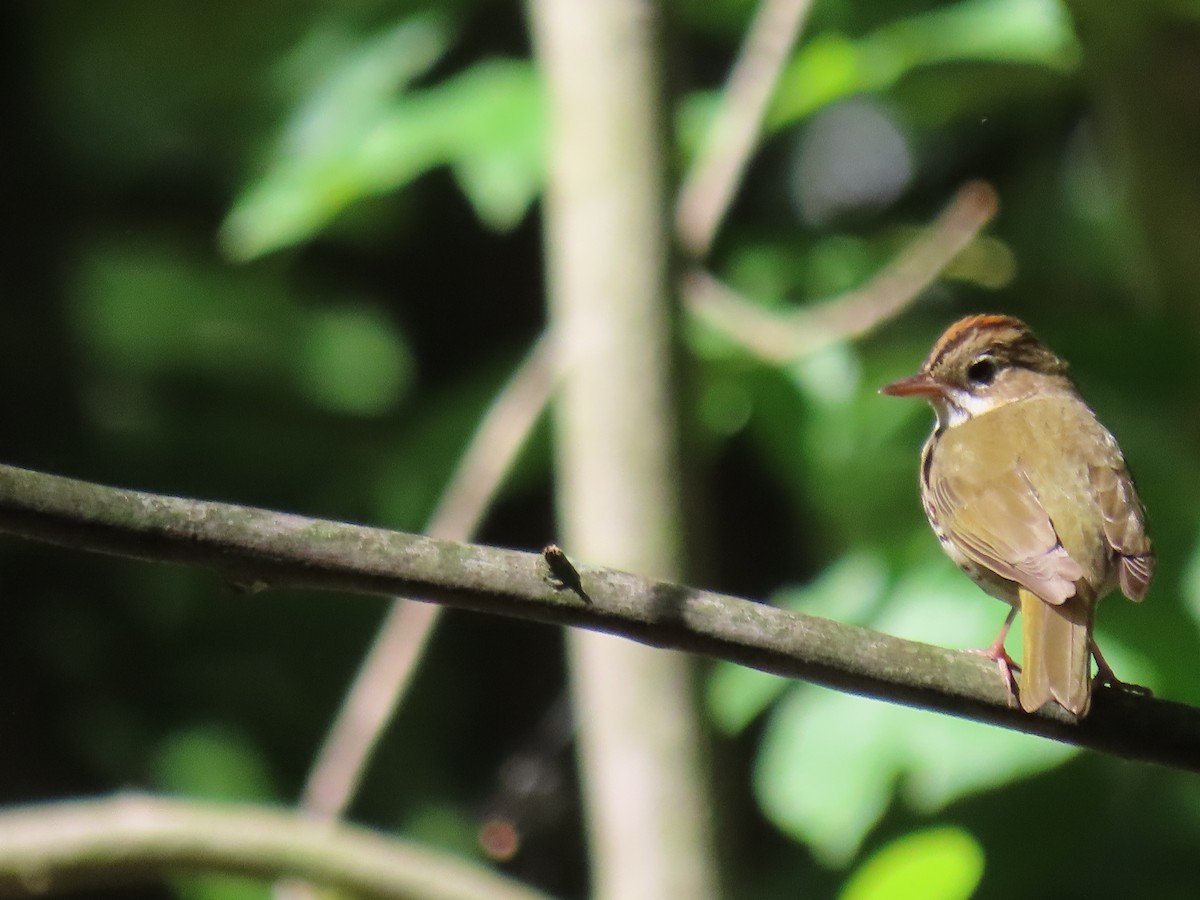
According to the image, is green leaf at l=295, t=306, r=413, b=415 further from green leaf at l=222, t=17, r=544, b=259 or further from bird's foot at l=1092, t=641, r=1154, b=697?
bird's foot at l=1092, t=641, r=1154, b=697

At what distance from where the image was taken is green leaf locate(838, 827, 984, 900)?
2336 millimetres

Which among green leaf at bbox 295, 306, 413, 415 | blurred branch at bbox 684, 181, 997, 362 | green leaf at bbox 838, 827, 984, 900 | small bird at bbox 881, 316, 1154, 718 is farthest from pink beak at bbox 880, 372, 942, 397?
green leaf at bbox 295, 306, 413, 415

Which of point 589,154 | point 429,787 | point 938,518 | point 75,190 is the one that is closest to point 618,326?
point 589,154

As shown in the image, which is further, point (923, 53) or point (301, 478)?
point (301, 478)

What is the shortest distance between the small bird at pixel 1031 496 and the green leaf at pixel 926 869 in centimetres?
Result: 33

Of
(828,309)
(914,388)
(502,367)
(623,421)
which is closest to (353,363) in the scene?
(502,367)

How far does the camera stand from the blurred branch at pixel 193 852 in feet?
8.61

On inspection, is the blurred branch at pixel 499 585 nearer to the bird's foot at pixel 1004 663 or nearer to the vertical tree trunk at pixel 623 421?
the bird's foot at pixel 1004 663

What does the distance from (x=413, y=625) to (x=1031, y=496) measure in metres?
1.07

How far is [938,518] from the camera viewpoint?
2.51m

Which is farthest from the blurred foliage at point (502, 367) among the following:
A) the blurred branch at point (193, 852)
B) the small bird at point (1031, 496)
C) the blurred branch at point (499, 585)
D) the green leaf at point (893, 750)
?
the blurred branch at point (499, 585)

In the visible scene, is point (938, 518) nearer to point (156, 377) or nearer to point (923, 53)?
point (923, 53)

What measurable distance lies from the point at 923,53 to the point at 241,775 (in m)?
2.32

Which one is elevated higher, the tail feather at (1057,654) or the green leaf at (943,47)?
the green leaf at (943,47)
